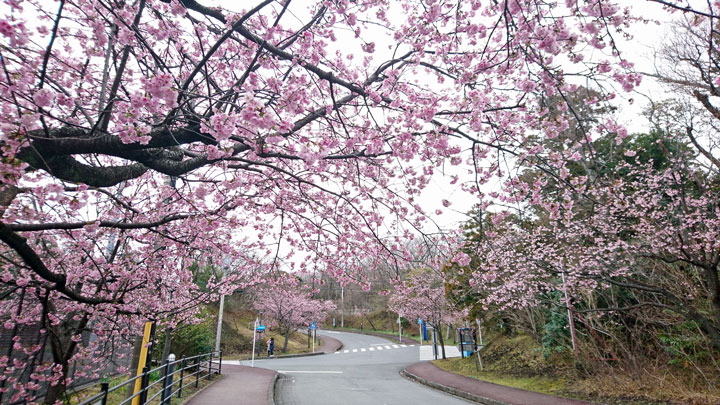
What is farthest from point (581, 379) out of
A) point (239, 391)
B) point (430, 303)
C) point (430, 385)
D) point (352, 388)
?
point (239, 391)

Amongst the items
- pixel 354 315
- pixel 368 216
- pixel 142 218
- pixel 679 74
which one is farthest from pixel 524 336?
pixel 354 315

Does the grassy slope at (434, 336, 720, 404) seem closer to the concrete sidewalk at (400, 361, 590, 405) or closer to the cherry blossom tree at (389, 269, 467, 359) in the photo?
the concrete sidewalk at (400, 361, 590, 405)

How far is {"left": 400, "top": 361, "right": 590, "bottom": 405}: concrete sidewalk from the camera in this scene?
27.8 ft

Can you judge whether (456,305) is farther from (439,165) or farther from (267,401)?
(439,165)

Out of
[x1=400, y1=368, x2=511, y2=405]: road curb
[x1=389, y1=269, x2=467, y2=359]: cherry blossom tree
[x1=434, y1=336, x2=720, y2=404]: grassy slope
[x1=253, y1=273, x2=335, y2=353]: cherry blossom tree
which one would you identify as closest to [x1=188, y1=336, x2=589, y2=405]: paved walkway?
[x1=400, y1=368, x2=511, y2=405]: road curb

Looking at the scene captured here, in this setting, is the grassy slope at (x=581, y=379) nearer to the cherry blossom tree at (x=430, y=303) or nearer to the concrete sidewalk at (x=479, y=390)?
the concrete sidewalk at (x=479, y=390)

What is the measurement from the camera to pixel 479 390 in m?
10.1

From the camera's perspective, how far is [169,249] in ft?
18.5

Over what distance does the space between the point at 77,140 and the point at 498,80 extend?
4033mm

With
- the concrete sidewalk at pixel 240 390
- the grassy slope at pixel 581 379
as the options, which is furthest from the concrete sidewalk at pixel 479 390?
the concrete sidewalk at pixel 240 390

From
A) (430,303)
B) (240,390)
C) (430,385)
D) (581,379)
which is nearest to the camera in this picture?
(240,390)

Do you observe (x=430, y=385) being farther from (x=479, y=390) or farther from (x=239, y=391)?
(x=239, y=391)

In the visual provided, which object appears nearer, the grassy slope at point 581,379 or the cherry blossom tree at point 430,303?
the grassy slope at point 581,379

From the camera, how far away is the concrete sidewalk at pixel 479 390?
8.46 metres
